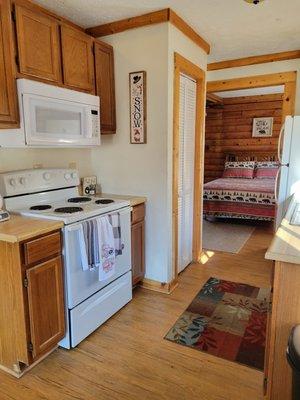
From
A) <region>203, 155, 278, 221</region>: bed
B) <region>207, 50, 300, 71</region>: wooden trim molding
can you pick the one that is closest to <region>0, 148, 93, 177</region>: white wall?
<region>207, 50, 300, 71</region>: wooden trim molding

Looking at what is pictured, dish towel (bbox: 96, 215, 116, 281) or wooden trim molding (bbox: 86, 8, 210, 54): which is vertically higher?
wooden trim molding (bbox: 86, 8, 210, 54)

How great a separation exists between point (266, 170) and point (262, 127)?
41.9 inches

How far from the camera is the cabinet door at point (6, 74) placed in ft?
5.77

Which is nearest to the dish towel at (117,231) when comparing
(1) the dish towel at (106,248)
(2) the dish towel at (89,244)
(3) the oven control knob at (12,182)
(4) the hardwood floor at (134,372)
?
(1) the dish towel at (106,248)

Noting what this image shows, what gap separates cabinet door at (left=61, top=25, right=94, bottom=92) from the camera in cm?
219

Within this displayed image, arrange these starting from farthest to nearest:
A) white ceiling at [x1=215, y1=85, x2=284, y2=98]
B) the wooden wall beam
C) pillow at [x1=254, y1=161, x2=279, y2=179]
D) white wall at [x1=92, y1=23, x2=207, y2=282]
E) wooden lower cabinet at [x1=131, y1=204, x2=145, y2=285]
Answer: pillow at [x1=254, y1=161, x2=279, y2=179], white ceiling at [x1=215, y1=85, x2=284, y2=98], the wooden wall beam, wooden lower cabinet at [x1=131, y1=204, x2=145, y2=285], white wall at [x1=92, y1=23, x2=207, y2=282]

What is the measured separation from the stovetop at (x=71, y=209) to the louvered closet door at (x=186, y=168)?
856mm

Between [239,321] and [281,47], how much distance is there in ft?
9.62

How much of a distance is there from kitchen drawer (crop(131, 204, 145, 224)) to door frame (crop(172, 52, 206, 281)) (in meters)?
0.29

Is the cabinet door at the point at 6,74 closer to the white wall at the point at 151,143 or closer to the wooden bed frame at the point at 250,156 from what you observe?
the white wall at the point at 151,143

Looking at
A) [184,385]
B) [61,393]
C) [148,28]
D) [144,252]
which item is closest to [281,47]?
[148,28]

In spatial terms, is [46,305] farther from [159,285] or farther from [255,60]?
[255,60]

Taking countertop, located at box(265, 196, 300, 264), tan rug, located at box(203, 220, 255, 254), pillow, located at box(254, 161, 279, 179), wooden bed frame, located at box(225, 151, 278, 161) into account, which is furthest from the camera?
wooden bed frame, located at box(225, 151, 278, 161)

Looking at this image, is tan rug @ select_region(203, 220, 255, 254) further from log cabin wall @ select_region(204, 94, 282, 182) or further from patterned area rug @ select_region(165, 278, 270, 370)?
log cabin wall @ select_region(204, 94, 282, 182)
